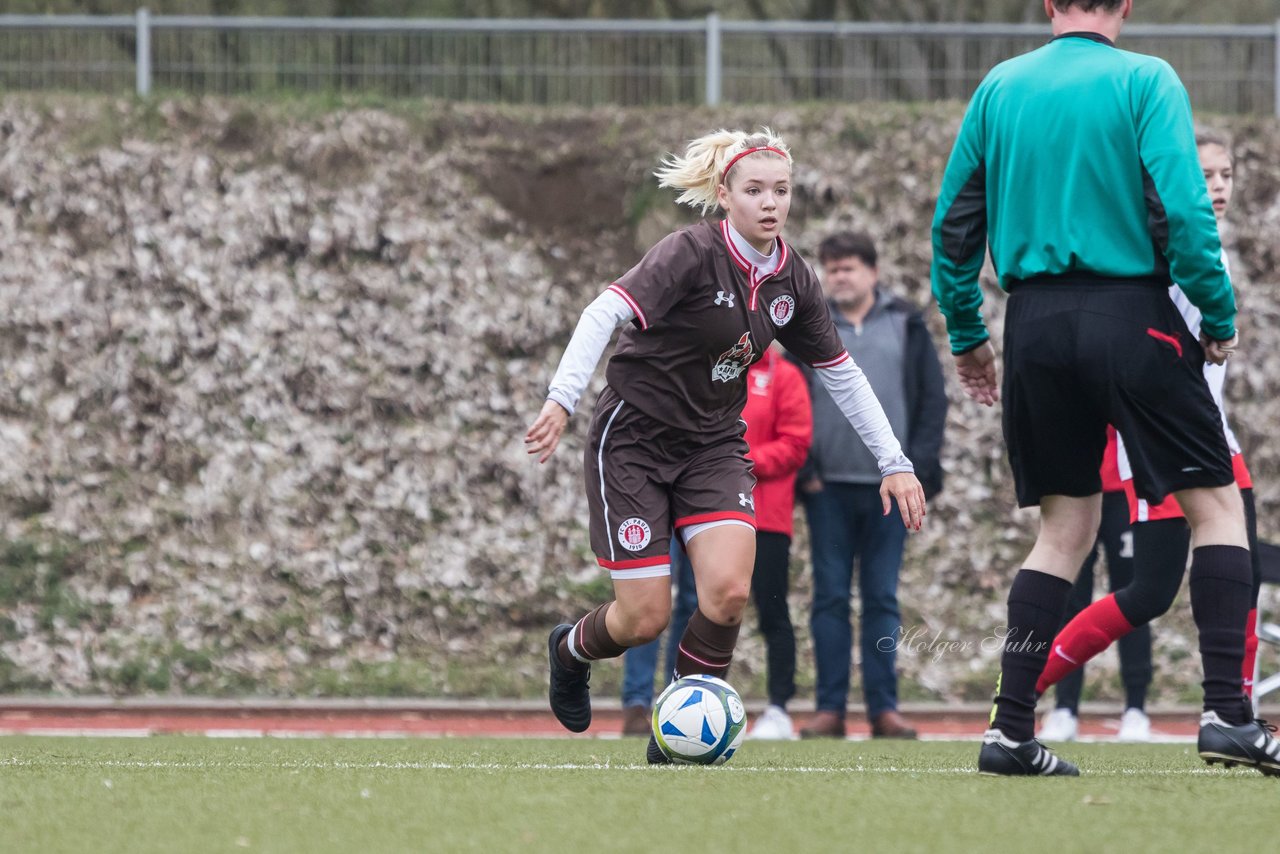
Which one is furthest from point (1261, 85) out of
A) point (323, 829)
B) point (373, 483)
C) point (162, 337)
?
point (323, 829)

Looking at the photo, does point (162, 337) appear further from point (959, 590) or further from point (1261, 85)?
point (1261, 85)

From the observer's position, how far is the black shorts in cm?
495

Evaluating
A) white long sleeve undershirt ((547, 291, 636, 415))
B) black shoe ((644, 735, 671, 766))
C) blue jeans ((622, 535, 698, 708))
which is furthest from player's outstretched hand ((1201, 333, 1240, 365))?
blue jeans ((622, 535, 698, 708))

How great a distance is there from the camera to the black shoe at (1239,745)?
4871 millimetres

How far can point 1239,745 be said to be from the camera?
4.88m

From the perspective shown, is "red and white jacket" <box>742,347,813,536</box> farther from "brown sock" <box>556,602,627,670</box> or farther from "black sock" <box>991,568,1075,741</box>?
"black sock" <box>991,568,1075,741</box>

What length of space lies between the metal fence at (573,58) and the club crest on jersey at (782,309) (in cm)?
956

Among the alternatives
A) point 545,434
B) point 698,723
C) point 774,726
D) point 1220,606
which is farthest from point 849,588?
point 545,434

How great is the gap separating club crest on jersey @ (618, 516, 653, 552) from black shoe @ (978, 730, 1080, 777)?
1468mm

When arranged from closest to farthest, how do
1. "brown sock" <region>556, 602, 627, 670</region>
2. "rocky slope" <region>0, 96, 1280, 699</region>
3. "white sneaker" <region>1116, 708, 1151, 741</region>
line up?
"brown sock" <region>556, 602, 627, 670</region>
"white sneaker" <region>1116, 708, 1151, 741</region>
"rocky slope" <region>0, 96, 1280, 699</region>

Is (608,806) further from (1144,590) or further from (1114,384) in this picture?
(1144,590)

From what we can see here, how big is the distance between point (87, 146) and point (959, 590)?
8.03 meters

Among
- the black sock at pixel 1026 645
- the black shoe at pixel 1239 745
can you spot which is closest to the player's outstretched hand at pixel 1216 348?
the black sock at pixel 1026 645

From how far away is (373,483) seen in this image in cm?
1295
